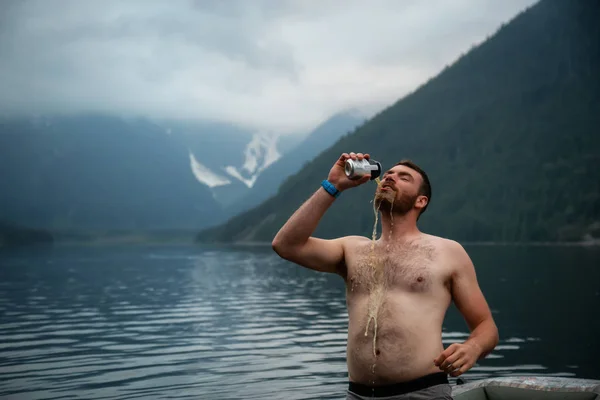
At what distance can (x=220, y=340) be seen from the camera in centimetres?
3098

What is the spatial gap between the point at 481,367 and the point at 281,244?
18.4 metres

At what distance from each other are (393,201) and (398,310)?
0.98 metres

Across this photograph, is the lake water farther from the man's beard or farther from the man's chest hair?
the man's beard

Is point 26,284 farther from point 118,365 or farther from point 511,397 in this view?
point 511,397

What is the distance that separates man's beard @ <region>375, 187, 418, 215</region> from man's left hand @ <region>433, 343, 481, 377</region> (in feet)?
4.38

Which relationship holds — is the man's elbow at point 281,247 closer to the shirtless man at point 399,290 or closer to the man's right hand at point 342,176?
the shirtless man at point 399,290

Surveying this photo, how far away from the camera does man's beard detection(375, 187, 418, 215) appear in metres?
6.87

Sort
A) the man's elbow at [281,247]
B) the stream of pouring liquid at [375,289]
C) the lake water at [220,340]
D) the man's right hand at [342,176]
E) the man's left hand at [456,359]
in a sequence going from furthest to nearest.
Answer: the lake water at [220,340] → the man's elbow at [281,247] → the stream of pouring liquid at [375,289] → the man's right hand at [342,176] → the man's left hand at [456,359]

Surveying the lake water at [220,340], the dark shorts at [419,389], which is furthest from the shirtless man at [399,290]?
the lake water at [220,340]

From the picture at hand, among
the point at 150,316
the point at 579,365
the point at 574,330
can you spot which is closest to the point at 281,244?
the point at 579,365

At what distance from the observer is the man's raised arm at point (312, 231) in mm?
6738

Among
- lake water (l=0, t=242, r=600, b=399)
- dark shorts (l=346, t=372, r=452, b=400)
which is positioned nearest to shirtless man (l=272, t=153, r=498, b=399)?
dark shorts (l=346, t=372, r=452, b=400)

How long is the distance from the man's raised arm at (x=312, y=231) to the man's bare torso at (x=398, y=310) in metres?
0.32

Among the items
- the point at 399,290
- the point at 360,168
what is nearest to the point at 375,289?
the point at 399,290
